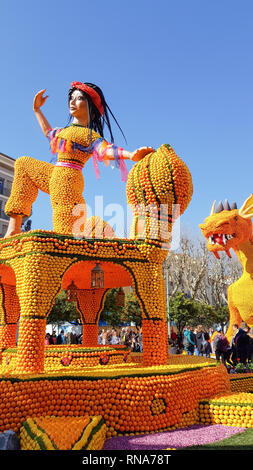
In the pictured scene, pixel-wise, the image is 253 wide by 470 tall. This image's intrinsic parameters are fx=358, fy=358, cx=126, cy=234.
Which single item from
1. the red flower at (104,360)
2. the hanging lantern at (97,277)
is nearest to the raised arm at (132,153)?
the hanging lantern at (97,277)

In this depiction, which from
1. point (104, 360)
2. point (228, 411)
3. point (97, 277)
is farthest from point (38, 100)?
point (228, 411)

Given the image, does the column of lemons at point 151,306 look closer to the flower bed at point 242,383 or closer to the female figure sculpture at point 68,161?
the female figure sculpture at point 68,161

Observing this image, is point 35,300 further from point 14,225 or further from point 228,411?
point 228,411

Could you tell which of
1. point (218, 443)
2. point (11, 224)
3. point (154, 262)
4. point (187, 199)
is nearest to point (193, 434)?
point (218, 443)

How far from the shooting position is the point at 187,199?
7.45m

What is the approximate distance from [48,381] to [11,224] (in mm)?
3902

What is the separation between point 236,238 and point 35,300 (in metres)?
8.38

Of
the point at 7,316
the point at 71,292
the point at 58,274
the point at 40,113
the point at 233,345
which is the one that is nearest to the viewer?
the point at 58,274

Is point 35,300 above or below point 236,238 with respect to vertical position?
below

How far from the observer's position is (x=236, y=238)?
1235 centimetres

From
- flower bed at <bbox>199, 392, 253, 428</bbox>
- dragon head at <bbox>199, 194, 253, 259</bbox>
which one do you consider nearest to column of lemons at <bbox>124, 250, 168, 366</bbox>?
flower bed at <bbox>199, 392, 253, 428</bbox>

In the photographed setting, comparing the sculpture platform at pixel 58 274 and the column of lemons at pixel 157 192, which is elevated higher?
the column of lemons at pixel 157 192

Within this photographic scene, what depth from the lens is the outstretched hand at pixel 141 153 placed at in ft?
24.0

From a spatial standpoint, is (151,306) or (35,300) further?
(151,306)
